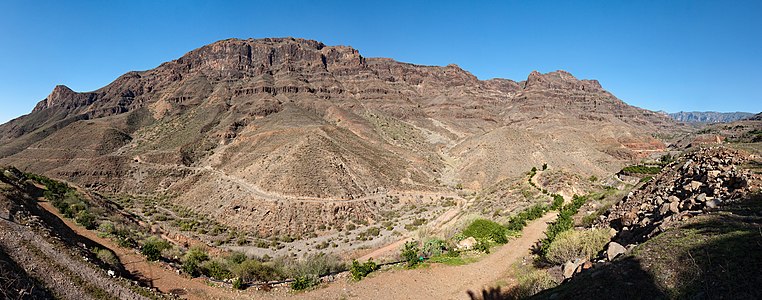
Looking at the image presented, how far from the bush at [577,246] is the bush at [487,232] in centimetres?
477

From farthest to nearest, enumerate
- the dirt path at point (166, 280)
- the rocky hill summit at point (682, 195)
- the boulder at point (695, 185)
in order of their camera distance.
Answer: the dirt path at point (166, 280)
the boulder at point (695, 185)
the rocky hill summit at point (682, 195)

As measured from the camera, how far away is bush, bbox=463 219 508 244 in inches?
723

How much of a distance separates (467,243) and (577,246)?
6.57 m

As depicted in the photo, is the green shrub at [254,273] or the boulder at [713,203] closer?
the boulder at [713,203]

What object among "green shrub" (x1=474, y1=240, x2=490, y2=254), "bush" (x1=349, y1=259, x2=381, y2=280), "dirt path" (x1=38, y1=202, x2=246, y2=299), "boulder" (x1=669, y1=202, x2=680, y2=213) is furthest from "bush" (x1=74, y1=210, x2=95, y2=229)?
"boulder" (x1=669, y1=202, x2=680, y2=213)

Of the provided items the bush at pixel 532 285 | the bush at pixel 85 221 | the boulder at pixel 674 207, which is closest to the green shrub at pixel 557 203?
the boulder at pixel 674 207

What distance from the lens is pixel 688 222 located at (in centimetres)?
956

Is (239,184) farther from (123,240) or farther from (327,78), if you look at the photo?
(327,78)

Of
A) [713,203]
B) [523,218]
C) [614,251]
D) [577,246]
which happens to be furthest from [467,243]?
[713,203]

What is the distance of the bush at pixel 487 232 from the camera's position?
60.2ft

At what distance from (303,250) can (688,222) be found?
29240 millimetres

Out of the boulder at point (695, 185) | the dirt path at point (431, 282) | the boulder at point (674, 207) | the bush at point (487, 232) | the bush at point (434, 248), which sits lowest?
the dirt path at point (431, 282)

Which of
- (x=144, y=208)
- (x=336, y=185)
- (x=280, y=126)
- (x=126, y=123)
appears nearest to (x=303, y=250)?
(x=336, y=185)

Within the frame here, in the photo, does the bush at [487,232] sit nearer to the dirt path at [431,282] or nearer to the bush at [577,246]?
the dirt path at [431,282]
